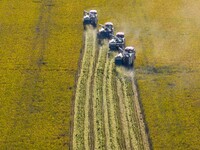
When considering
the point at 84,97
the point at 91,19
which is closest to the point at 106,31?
the point at 91,19

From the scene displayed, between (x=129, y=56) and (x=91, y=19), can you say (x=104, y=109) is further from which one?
(x=91, y=19)

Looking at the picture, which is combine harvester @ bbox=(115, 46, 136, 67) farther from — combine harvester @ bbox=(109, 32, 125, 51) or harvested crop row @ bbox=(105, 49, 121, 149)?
combine harvester @ bbox=(109, 32, 125, 51)

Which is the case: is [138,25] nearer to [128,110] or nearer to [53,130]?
[128,110]

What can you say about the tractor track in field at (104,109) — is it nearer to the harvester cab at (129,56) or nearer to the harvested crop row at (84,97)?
the harvested crop row at (84,97)

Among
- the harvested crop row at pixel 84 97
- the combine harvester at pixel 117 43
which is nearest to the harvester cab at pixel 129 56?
the combine harvester at pixel 117 43

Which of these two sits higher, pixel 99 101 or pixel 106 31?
pixel 106 31

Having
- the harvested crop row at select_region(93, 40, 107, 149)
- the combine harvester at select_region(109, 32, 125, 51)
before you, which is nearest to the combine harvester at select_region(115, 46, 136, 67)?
the harvested crop row at select_region(93, 40, 107, 149)
